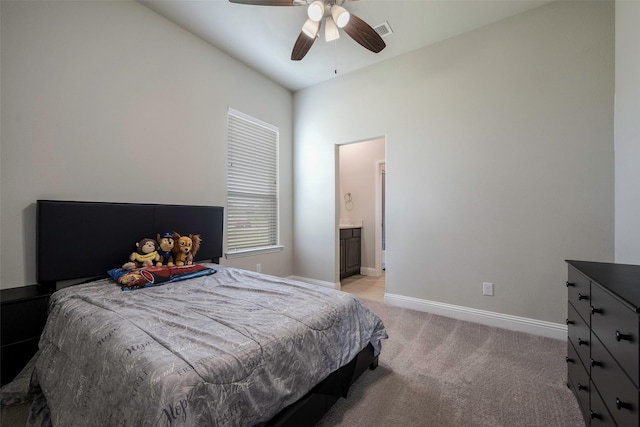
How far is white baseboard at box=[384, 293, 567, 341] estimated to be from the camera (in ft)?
7.50

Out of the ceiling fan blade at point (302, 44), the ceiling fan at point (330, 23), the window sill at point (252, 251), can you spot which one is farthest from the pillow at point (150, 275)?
the ceiling fan blade at point (302, 44)

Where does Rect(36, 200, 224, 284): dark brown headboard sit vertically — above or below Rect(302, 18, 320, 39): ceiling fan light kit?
below

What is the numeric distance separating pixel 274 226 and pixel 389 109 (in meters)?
2.27

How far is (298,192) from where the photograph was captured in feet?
13.2

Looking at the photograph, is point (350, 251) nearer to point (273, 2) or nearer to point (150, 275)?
point (150, 275)

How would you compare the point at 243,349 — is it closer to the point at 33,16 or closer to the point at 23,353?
the point at 23,353

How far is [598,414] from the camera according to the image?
42.8 inches

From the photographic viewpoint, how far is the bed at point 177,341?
878 millimetres

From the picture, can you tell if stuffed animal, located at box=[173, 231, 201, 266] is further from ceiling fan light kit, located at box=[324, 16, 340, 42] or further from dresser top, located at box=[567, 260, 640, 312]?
dresser top, located at box=[567, 260, 640, 312]

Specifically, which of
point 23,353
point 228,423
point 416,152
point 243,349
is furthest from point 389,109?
point 23,353

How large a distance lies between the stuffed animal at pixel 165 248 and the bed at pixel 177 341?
0.75 ft

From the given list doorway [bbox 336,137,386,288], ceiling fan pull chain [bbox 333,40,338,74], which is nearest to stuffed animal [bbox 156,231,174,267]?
ceiling fan pull chain [bbox 333,40,338,74]

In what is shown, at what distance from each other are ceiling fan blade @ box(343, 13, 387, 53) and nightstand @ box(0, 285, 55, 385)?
9.61 ft

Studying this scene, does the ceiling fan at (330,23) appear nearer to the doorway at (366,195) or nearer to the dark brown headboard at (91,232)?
the dark brown headboard at (91,232)
